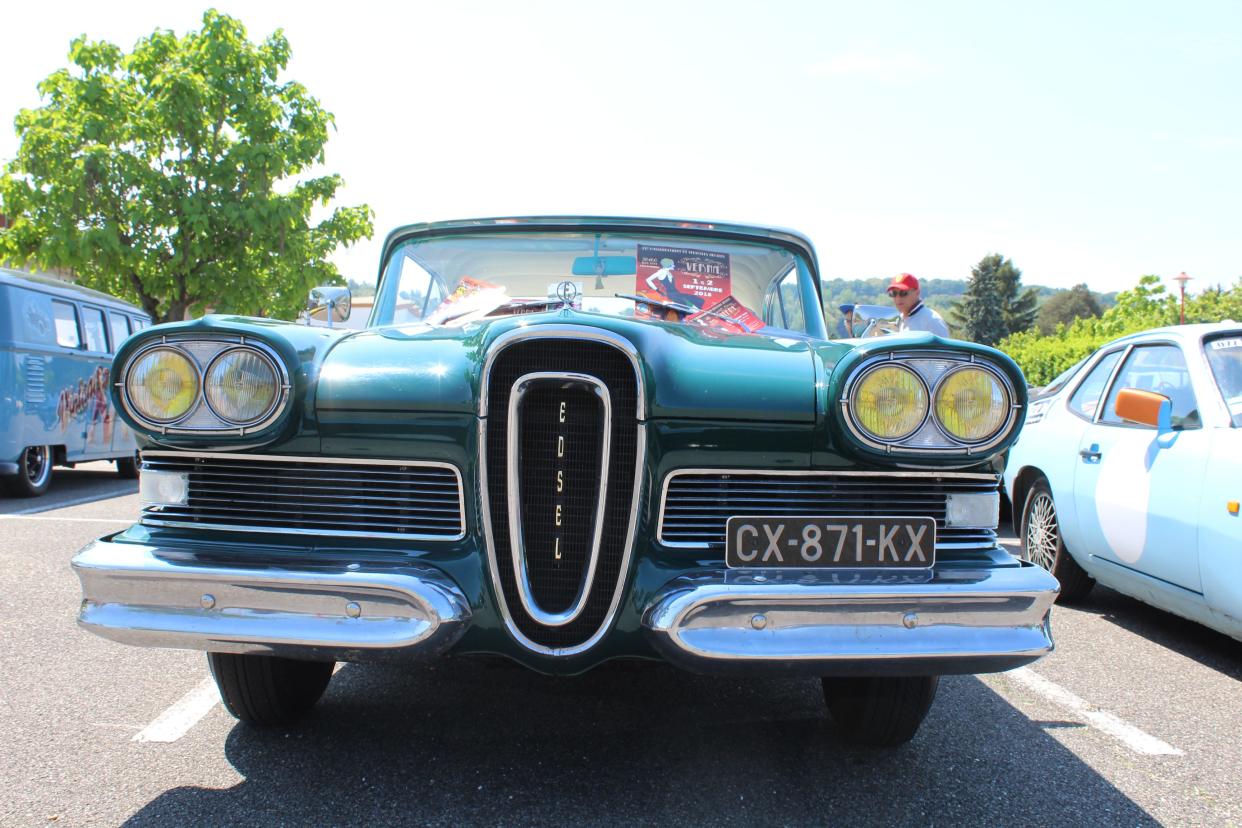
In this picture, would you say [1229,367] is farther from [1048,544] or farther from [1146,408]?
[1048,544]

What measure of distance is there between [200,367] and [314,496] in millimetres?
416

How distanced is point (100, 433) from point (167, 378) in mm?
9238

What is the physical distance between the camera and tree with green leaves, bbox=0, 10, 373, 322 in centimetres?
1577

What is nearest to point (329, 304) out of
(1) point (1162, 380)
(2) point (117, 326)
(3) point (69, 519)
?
(1) point (1162, 380)

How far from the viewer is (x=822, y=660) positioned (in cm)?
216

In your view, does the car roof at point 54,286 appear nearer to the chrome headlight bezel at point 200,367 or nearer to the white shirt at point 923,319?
the chrome headlight bezel at point 200,367

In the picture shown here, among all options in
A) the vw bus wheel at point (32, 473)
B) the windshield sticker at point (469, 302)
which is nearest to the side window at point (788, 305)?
the windshield sticker at point (469, 302)

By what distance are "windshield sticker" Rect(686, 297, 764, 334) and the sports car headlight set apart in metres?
1.49

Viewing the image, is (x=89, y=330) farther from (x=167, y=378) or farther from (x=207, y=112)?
(x=167, y=378)

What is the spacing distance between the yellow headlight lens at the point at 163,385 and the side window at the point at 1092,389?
402cm

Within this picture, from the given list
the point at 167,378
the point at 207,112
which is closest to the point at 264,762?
the point at 167,378

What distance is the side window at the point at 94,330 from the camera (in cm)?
1009

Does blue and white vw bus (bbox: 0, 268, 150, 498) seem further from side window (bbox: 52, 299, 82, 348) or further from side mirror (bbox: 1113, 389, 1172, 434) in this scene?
side mirror (bbox: 1113, 389, 1172, 434)

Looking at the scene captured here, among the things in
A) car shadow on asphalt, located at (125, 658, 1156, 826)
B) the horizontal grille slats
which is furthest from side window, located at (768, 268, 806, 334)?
car shadow on asphalt, located at (125, 658, 1156, 826)
